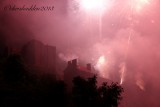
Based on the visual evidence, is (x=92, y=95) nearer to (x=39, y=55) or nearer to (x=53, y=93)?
(x=53, y=93)

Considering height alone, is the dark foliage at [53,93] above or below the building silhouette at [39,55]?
below

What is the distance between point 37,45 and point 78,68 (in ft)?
53.1

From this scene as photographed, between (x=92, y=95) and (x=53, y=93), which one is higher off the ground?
(x=53, y=93)

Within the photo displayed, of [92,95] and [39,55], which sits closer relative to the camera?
[92,95]

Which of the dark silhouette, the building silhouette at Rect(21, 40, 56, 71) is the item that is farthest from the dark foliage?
the building silhouette at Rect(21, 40, 56, 71)

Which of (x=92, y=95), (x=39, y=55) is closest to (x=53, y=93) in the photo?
(x=92, y=95)

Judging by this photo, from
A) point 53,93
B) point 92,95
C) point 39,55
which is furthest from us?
point 39,55

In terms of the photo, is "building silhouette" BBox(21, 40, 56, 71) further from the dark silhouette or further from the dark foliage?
the dark silhouette

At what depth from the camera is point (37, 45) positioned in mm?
83562

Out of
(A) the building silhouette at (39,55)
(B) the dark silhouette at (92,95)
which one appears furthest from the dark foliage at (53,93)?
(A) the building silhouette at (39,55)

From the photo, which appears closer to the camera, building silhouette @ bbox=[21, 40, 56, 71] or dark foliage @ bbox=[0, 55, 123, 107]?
dark foliage @ bbox=[0, 55, 123, 107]

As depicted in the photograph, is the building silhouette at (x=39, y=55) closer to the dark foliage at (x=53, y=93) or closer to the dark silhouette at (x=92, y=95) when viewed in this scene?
the dark foliage at (x=53, y=93)

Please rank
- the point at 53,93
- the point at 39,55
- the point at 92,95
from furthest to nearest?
the point at 39,55 < the point at 53,93 < the point at 92,95

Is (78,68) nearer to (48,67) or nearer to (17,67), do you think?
(48,67)
